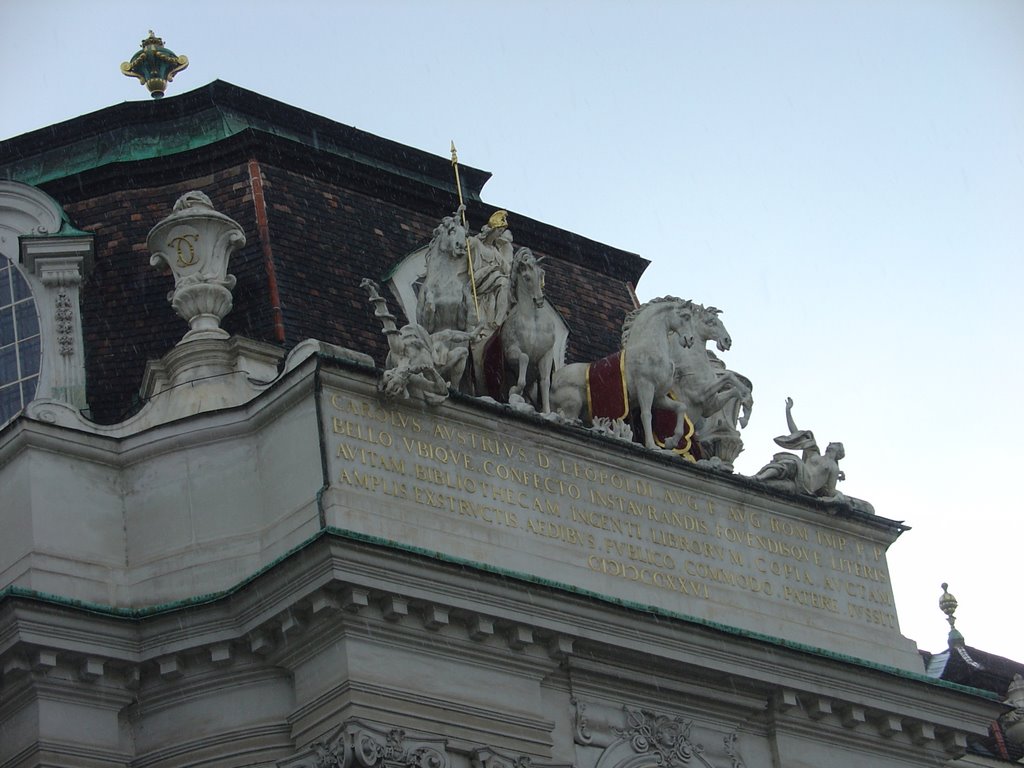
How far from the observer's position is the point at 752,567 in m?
32.0

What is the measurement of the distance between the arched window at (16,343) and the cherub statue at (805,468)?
32.3 ft

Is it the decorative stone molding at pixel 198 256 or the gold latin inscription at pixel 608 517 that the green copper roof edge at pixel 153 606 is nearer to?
the gold latin inscription at pixel 608 517

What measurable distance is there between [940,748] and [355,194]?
11362mm

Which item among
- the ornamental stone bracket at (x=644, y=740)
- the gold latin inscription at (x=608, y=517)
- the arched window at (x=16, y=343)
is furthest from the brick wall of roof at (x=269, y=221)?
the ornamental stone bracket at (x=644, y=740)

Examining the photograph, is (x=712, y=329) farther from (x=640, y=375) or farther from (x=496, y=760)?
(x=496, y=760)

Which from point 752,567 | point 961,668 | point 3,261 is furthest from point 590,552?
point 961,668

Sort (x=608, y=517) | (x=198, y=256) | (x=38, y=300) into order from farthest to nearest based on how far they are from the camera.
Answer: (x=38, y=300) → (x=198, y=256) → (x=608, y=517)

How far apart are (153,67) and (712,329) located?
32.3ft

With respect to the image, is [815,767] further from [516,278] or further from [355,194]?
[355,194]

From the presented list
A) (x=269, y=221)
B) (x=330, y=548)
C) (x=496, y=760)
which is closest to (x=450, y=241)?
(x=269, y=221)

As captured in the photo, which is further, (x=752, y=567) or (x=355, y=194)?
(x=355, y=194)

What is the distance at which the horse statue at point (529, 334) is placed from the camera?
31547mm

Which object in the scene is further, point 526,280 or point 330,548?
point 526,280

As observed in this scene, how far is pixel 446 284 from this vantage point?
104 feet
